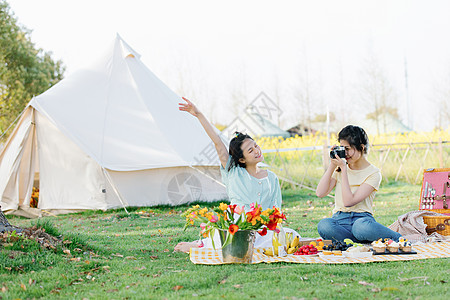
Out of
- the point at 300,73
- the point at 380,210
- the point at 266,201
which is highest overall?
the point at 300,73

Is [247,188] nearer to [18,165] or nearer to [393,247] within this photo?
[393,247]

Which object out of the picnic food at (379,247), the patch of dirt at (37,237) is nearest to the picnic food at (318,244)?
the picnic food at (379,247)

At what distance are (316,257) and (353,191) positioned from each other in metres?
0.83

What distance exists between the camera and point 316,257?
12.8 ft

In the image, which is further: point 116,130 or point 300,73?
point 300,73

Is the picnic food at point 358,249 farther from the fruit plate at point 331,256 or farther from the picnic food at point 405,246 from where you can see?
the picnic food at point 405,246

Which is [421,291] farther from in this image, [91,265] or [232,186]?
[91,265]

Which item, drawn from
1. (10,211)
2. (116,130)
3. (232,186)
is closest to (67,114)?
(116,130)

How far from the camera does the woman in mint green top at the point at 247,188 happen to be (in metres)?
4.37

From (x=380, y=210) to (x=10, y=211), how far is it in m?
6.28

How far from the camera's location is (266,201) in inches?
174

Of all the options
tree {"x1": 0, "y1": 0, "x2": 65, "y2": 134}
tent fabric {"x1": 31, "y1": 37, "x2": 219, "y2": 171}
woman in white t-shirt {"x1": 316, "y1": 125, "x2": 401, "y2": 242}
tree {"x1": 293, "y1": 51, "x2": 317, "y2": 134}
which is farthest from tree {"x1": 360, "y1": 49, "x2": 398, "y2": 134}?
woman in white t-shirt {"x1": 316, "y1": 125, "x2": 401, "y2": 242}

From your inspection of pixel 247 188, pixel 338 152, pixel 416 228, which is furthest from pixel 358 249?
pixel 416 228

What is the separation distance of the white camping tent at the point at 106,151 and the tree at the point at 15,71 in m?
8.03
